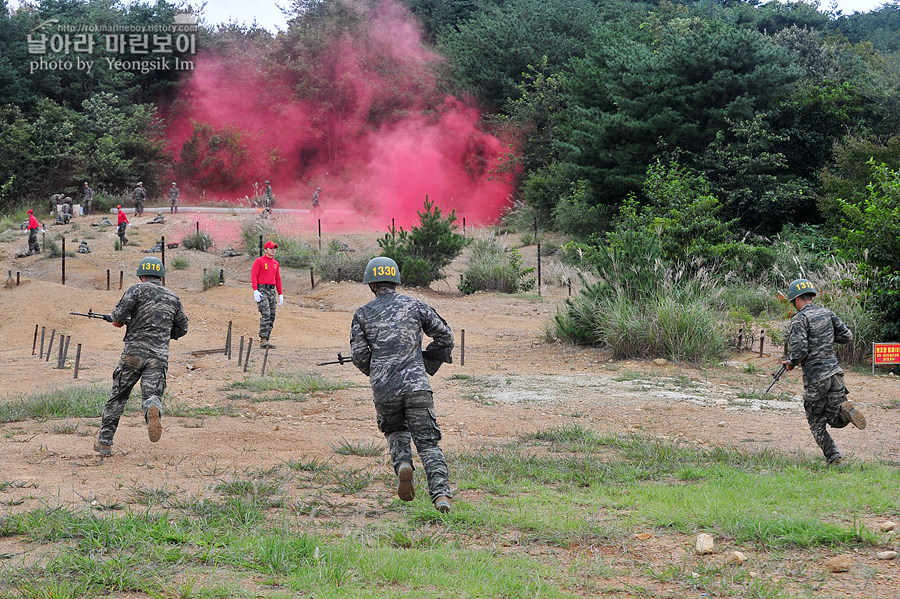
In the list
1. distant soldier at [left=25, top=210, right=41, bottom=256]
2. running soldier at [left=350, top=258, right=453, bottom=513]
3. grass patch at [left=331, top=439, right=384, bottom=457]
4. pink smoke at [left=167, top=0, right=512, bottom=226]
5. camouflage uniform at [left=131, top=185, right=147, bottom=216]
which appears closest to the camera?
running soldier at [left=350, top=258, right=453, bottom=513]

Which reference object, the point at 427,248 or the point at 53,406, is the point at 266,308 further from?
the point at 427,248

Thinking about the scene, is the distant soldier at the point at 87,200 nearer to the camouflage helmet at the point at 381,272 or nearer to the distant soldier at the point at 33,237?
the distant soldier at the point at 33,237

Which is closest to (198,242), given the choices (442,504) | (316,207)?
(316,207)

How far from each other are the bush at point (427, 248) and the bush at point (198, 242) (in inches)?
351

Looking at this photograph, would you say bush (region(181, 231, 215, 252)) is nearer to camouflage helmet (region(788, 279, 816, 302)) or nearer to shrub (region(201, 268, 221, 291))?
shrub (region(201, 268, 221, 291))

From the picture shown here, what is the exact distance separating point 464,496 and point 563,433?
269cm

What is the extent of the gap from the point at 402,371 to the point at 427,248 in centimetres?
1860

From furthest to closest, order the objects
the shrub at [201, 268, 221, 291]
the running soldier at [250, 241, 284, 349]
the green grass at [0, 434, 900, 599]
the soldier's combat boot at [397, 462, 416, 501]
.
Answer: the shrub at [201, 268, 221, 291]
the running soldier at [250, 241, 284, 349]
the soldier's combat boot at [397, 462, 416, 501]
the green grass at [0, 434, 900, 599]

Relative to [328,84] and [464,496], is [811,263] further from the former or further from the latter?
[328,84]

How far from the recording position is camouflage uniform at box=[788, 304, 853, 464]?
26.4 ft

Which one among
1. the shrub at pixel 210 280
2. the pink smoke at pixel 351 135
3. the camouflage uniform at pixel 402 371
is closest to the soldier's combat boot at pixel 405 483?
the camouflage uniform at pixel 402 371

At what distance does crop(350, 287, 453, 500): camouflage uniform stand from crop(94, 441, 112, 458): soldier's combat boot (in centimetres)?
Answer: 298

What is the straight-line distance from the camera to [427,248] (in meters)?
24.8

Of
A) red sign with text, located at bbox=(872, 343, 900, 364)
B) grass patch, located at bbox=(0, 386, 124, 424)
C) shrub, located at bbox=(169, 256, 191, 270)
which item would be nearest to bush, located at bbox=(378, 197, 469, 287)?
shrub, located at bbox=(169, 256, 191, 270)
